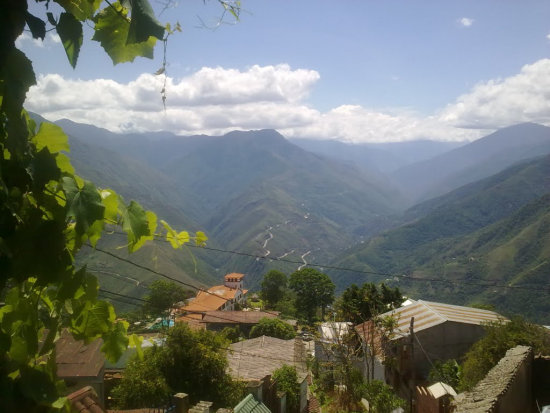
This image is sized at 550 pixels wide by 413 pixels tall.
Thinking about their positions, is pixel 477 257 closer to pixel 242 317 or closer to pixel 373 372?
pixel 242 317

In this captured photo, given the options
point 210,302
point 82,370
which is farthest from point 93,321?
point 210,302

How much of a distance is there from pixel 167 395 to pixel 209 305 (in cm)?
3705

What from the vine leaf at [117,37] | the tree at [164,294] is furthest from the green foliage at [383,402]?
the tree at [164,294]

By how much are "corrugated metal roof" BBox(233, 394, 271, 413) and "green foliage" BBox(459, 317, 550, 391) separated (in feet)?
20.9

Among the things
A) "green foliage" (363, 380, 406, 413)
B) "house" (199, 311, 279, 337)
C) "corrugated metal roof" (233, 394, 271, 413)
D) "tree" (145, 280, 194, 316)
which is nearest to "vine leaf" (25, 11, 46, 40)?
"corrugated metal roof" (233, 394, 271, 413)

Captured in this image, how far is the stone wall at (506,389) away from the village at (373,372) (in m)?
0.02

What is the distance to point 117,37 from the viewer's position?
1227 mm

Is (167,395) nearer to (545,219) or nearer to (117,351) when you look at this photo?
(117,351)

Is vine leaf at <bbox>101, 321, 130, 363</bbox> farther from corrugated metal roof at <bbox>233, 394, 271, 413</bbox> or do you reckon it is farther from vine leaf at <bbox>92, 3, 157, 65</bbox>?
corrugated metal roof at <bbox>233, 394, 271, 413</bbox>

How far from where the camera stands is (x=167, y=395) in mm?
14070

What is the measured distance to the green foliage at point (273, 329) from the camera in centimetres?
3131

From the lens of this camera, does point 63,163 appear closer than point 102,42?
Yes

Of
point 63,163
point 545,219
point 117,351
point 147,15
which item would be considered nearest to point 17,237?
point 63,163

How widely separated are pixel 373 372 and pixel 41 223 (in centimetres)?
1546
